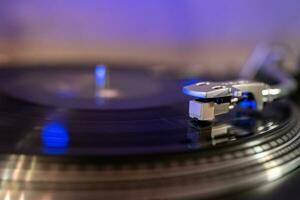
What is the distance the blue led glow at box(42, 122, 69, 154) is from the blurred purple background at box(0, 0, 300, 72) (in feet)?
2.54

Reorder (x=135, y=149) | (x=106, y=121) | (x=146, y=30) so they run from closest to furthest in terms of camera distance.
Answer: (x=135, y=149), (x=106, y=121), (x=146, y=30)

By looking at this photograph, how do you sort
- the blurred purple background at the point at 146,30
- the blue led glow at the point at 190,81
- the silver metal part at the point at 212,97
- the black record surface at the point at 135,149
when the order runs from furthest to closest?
the blurred purple background at the point at 146,30
the blue led glow at the point at 190,81
the silver metal part at the point at 212,97
the black record surface at the point at 135,149

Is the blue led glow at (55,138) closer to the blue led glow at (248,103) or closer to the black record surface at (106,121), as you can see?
the black record surface at (106,121)

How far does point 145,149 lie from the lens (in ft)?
1.73

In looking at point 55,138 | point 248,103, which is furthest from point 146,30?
point 55,138

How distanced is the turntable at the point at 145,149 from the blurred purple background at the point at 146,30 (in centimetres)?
65

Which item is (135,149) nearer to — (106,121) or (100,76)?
(106,121)

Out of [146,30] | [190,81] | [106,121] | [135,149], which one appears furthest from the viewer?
[146,30]

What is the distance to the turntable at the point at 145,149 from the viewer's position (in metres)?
0.49

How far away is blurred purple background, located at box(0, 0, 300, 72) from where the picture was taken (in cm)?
139

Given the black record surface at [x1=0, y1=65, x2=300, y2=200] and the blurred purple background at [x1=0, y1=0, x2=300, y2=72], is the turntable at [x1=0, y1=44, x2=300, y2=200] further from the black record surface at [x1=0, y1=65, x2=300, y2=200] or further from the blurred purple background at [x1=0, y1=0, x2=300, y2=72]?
the blurred purple background at [x1=0, y1=0, x2=300, y2=72]

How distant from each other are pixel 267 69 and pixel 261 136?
0.54 metres

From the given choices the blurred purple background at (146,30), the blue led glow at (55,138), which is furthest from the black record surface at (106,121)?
the blurred purple background at (146,30)

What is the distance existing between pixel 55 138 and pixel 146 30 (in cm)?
93
